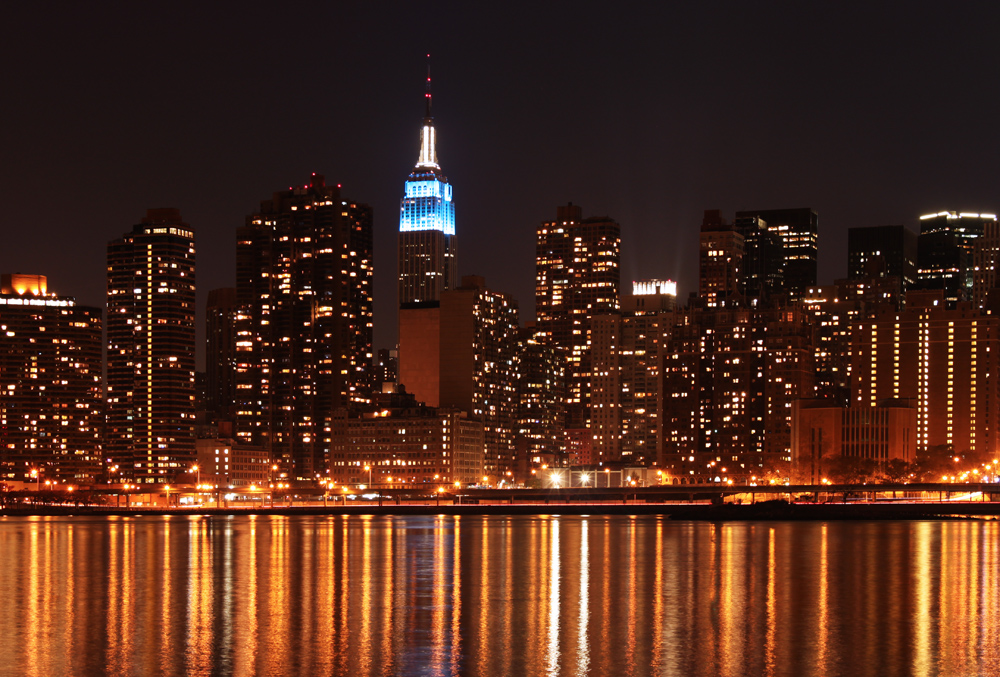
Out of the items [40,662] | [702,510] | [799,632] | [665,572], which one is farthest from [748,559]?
[702,510]

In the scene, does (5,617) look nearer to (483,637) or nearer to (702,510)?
(483,637)

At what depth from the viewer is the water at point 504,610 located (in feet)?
131

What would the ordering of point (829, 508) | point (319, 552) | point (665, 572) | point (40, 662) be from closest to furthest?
1. point (40, 662)
2. point (665, 572)
3. point (319, 552)
4. point (829, 508)

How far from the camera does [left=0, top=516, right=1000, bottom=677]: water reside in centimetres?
3984

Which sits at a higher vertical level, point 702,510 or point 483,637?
point 483,637

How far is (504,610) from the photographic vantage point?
52125 mm

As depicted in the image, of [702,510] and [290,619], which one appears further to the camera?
[702,510]

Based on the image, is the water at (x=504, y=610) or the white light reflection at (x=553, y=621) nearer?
the white light reflection at (x=553, y=621)

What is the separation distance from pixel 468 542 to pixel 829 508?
82826 millimetres

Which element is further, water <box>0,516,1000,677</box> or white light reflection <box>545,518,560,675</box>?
water <box>0,516,1000,677</box>

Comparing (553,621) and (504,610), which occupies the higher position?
(553,621)

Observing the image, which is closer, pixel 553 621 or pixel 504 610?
pixel 553 621

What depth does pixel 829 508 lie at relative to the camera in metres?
172

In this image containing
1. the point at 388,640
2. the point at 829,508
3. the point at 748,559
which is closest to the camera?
the point at 388,640
